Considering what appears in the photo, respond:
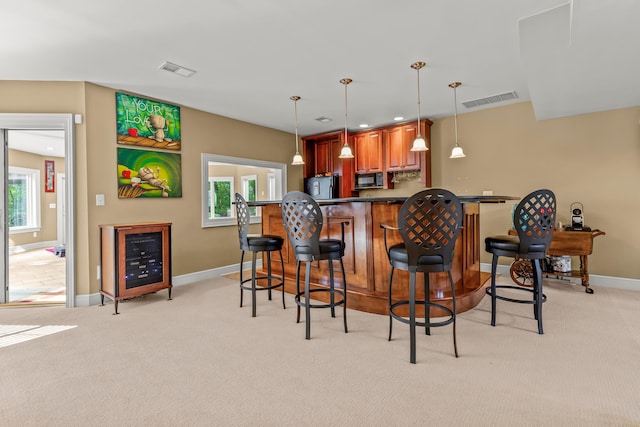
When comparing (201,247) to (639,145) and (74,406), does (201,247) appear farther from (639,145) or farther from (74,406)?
(639,145)

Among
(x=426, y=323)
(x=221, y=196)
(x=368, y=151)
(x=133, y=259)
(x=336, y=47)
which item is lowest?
(x=426, y=323)

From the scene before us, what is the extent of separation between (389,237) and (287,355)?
55.1 inches

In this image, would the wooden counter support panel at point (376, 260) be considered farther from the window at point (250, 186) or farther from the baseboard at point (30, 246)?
the baseboard at point (30, 246)

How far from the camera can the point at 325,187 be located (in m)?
5.84

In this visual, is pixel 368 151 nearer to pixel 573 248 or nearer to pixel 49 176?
pixel 573 248

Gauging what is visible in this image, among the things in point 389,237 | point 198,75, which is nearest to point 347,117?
point 198,75

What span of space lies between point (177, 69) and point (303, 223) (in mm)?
2197

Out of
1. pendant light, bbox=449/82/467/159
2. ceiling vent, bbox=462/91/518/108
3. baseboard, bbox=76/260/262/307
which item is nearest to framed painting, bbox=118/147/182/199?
baseboard, bbox=76/260/262/307

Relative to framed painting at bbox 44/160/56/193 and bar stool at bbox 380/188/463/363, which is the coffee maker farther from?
framed painting at bbox 44/160/56/193

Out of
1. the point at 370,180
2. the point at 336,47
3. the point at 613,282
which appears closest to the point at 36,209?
the point at 370,180

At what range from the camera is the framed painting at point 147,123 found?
148 inches

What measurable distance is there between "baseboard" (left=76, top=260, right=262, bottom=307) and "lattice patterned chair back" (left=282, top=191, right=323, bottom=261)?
8.18 ft

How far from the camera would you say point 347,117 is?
5086 millimetres

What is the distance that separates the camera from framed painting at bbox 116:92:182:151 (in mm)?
3764
